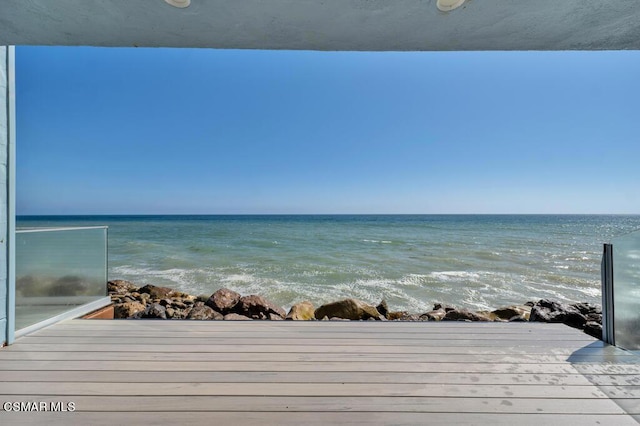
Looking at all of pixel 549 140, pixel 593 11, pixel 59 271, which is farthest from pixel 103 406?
pixel 549 140

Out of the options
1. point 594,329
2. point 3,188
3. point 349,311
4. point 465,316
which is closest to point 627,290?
point 594,329

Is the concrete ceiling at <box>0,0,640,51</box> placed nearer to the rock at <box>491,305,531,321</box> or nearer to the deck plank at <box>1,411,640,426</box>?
the deck plank at <box>1,411,640,426</box>

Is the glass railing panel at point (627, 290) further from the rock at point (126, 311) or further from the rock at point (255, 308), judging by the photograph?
the rock at point (126, 311)

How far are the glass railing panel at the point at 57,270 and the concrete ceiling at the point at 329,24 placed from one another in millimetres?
1802

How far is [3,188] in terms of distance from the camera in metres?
2.00

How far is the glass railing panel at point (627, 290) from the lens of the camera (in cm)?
209

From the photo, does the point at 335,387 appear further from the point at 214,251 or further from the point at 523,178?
the point at 523,178

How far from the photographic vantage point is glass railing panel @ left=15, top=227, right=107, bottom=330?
232cm

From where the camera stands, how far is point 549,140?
17078mm

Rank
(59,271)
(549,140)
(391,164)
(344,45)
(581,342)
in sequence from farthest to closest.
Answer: (391,164) < (549,140) < (59,271) < (581,342) < (344,45)

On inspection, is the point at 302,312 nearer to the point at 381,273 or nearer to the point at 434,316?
the point at 434,316

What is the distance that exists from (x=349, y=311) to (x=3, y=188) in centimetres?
425

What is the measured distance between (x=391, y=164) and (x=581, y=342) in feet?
58.3

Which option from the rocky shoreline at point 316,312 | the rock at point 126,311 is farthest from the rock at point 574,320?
the rock at point 126,311
